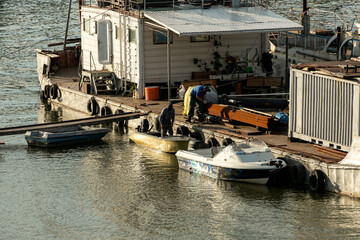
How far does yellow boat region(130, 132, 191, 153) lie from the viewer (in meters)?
30.6

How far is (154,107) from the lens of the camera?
115 ft

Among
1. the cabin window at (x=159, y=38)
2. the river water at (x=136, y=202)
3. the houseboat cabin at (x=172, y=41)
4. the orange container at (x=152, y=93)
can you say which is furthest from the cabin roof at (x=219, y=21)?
the river water at (x=136, y=202)

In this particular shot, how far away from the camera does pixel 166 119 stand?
31.2m

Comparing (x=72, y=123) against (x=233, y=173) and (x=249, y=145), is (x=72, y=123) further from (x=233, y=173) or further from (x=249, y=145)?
(x=249, y=145)

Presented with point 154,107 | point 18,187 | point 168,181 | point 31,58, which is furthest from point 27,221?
point 31,58

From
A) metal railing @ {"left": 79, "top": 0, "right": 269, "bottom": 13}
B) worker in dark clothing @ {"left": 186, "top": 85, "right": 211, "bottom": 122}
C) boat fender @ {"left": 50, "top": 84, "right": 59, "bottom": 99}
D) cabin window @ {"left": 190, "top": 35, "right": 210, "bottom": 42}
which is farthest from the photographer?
boat fender @ {"left": 50, "top": 84, "right": 59, "bottom": 99}

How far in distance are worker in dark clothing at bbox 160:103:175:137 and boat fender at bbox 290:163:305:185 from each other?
20.2ft

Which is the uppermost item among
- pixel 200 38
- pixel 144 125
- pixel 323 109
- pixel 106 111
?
pixel 200 38

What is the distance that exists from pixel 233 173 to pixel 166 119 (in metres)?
5.04

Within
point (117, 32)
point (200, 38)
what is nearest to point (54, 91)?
point (117, 32)

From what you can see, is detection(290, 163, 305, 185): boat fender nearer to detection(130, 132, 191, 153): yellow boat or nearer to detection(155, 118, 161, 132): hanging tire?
detection(130, 132, 191, 153): yellow boat

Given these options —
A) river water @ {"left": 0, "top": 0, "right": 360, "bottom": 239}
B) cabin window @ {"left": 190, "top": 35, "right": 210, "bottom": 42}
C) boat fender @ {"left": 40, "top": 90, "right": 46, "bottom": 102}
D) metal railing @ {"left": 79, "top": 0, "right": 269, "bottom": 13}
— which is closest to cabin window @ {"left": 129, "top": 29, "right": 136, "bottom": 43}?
metal railing @ {"left": 79, "top": 0, "right": 269, "bottom": 13}

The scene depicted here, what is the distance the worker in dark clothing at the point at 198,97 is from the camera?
31922 millimetres

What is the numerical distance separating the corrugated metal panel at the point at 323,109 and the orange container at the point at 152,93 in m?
9.03
